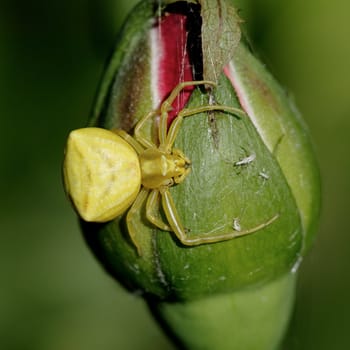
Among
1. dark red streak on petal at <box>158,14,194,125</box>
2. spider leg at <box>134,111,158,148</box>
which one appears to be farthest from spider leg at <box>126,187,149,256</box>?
dark red streak on petal at <box>158,14,194,125</box>

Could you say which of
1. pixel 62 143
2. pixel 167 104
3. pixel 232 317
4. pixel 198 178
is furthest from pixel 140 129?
pixel 62 143

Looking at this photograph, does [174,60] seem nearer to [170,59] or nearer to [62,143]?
[170,59]

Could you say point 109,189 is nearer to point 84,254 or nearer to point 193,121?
point 193,121

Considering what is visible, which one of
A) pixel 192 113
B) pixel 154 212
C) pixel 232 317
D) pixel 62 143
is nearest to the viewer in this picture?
pixel 192 113

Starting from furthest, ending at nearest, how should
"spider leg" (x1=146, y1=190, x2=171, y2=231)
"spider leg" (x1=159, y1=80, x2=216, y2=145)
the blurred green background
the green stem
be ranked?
the blurred green background < the green stem < "spider leg" (x1=146, y1=190, x2=171, y2=231) < "spider leg" (x1=159, y1=80, x2=216, y2=145)

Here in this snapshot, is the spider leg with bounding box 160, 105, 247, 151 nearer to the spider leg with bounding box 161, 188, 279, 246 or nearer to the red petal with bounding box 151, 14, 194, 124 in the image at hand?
the red petal with bounding box 151, 14, 194, 124

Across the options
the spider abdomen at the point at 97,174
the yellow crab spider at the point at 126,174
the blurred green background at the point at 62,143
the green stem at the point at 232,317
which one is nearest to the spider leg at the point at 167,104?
the yellow crab spider at the point at 126,174

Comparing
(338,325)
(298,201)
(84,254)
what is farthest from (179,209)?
(84,254)
